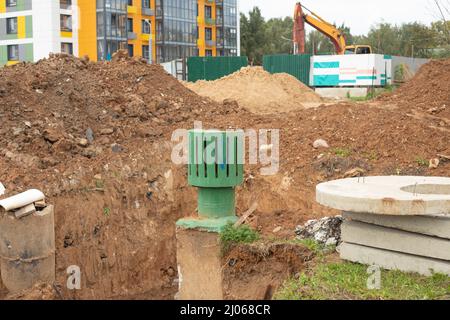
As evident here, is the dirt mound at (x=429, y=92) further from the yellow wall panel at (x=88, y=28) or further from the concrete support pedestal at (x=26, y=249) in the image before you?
the yellow wall panel at (x=88, y=28)

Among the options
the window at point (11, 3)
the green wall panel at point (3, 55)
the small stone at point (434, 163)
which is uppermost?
the window at point (11, 3)

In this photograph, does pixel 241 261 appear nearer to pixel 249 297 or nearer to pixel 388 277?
pixel 249 297

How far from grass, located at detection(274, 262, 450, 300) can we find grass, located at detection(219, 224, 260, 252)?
1339mm

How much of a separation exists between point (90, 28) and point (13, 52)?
5387 millimetres

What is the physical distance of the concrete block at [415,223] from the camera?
17.9 feet

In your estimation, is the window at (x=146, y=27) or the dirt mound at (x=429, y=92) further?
the window at (x=146, y=27)

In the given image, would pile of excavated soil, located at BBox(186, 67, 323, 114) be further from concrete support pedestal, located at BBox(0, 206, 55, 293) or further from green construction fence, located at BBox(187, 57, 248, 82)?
concrete support pedestal, located at BBox(0, 206, 55, 293)

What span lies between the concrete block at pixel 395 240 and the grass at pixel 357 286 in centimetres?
20

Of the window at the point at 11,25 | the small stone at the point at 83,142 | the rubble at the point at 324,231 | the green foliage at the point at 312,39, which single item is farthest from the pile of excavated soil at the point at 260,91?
the window at the point at 11,25

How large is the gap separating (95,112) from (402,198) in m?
8.20

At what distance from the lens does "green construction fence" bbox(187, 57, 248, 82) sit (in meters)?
32.4

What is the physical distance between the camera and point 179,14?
165 ft

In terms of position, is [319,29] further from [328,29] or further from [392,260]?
[392,260]
